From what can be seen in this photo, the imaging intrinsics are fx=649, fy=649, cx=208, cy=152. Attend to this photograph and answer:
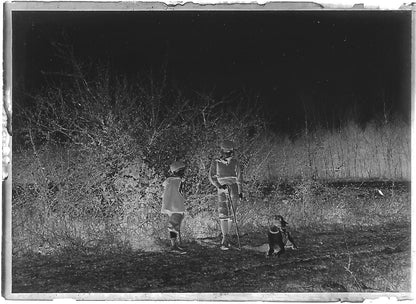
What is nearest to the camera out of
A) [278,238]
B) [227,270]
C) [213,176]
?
[227,270]

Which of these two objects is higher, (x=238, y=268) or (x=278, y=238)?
(x=278, y=238)

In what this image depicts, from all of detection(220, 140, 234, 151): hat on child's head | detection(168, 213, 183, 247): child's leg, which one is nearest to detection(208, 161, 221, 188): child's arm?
detection(220, 140, 234, 151): hat on child's head

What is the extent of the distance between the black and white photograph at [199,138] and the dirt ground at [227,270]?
0.08 feet

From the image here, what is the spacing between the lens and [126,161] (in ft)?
25.4

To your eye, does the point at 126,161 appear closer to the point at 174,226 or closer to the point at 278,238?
the point at 174,226

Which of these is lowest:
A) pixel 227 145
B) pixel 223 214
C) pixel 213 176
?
pixel 223 214

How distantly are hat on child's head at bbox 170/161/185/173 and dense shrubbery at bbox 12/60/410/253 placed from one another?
2.9 inches

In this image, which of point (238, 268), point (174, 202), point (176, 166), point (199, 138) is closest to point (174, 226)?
point (174, 202)

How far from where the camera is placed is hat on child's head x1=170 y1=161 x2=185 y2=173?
7.70 meters

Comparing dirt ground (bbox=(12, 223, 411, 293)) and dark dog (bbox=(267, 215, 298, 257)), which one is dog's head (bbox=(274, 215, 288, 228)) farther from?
dirt ground (bbox=(12, 223, 411, 293))

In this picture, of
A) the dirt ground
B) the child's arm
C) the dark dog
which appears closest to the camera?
the dirt ground

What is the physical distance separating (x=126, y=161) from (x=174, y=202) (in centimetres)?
76

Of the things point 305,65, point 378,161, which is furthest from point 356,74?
point 378,161

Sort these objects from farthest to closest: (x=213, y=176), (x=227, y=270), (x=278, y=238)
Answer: (x=213, y=176) < (x=278, y=238) < (x=227, y=270)
